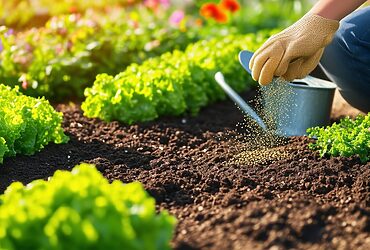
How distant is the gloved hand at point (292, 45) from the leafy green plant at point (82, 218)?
1476 millimetres

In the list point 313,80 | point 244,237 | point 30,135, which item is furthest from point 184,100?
point 244,237

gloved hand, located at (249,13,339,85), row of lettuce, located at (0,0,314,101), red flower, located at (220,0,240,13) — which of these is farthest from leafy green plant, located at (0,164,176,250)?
red flower, located at (220,0,240,13)

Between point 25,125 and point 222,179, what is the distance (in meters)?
1.08

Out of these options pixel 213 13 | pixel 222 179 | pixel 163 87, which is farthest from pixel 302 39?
pixel 213 13

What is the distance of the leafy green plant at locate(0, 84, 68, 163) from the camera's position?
3.48m

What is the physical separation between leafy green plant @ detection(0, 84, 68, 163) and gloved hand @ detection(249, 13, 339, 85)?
1.12 metres

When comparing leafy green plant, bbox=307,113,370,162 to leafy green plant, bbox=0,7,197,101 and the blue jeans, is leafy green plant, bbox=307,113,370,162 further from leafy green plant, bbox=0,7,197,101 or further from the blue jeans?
leafy green plant, bbox=0,7,197,101

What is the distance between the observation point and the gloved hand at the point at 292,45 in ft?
11.3

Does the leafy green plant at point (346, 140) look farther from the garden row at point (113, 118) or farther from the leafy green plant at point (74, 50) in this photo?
the leafy green plant at point (74, 50)

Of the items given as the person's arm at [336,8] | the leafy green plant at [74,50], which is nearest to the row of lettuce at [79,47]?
the leafy green plant at [74,50]

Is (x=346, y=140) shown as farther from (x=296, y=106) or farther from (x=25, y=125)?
(x=25, y=125)

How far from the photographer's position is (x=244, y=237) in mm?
2336

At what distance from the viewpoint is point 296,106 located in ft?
12.8

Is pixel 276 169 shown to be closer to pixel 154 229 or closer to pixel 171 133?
pixel 171 133
